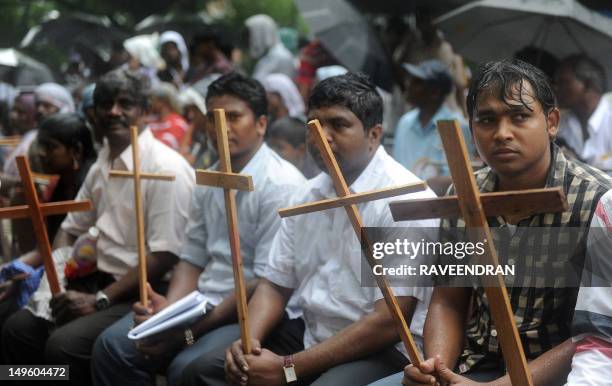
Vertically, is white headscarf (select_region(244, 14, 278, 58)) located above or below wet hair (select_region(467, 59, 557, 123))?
below

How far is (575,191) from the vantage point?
3.18 meters

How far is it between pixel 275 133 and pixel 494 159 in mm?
3417

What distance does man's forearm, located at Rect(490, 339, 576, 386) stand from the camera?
3.10m

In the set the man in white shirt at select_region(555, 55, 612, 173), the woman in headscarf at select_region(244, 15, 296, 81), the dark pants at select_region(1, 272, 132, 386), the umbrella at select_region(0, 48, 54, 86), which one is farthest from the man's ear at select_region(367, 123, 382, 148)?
the umbrella at select_region(0, 48, 54, 86)

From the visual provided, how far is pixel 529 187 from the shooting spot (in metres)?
3.31

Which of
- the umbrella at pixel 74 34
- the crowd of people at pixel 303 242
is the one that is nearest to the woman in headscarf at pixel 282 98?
the crowd of people at pixel 303 242

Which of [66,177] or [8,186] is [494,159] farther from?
[8,186]

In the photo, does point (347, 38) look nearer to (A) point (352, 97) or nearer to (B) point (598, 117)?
(B) point (598, 117)

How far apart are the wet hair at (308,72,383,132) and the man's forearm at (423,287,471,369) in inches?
37.0

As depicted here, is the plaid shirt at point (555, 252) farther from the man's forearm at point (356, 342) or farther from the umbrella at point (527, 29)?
the umbrella at point (527, 29)

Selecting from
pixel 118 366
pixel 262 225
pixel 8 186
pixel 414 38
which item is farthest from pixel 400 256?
pixel 414 38

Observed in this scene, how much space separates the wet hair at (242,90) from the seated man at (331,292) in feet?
2.45

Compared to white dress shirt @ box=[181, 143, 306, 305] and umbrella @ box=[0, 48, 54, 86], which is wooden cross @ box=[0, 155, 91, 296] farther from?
umbrella @ box=[0, 48, 54, 86]

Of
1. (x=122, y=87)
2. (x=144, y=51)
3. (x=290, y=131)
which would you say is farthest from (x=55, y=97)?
(x=144, y=51)
